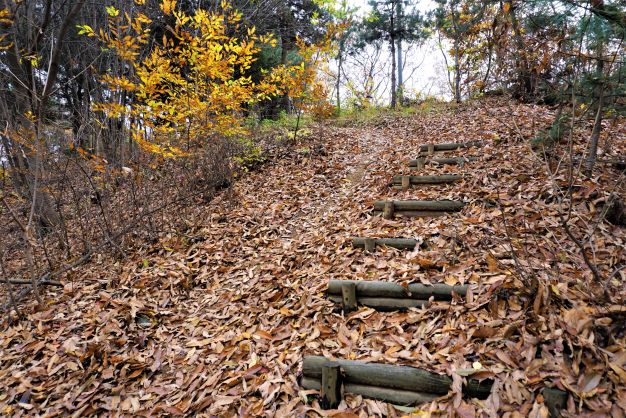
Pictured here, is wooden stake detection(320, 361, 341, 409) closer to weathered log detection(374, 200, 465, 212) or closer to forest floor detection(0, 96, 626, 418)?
forest floor detection(0, 96, 626, 418)

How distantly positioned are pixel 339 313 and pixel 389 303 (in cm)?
53

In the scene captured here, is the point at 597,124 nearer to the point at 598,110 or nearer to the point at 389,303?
the point at 598,110

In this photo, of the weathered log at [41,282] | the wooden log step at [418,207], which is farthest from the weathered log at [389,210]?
the weathered log at [41,282]

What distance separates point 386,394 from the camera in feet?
8.34

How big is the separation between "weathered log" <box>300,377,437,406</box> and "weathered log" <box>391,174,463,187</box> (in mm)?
3718

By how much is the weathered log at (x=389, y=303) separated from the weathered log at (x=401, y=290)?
3 cm

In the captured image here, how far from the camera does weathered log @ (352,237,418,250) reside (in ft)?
13.2

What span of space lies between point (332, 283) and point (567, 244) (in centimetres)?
244

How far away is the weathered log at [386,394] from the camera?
8.04 ft

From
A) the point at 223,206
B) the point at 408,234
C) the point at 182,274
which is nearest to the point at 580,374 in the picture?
the point at 408,234

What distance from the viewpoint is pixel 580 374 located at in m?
2.18

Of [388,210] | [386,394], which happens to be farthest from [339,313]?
[388,210]

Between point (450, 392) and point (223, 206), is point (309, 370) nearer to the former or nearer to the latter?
point (450, 392)

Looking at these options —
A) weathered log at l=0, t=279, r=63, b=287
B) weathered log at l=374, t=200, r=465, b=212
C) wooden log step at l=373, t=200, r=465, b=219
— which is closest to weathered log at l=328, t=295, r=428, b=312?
wooden log step at l=373, t=200, r=465, b=219
